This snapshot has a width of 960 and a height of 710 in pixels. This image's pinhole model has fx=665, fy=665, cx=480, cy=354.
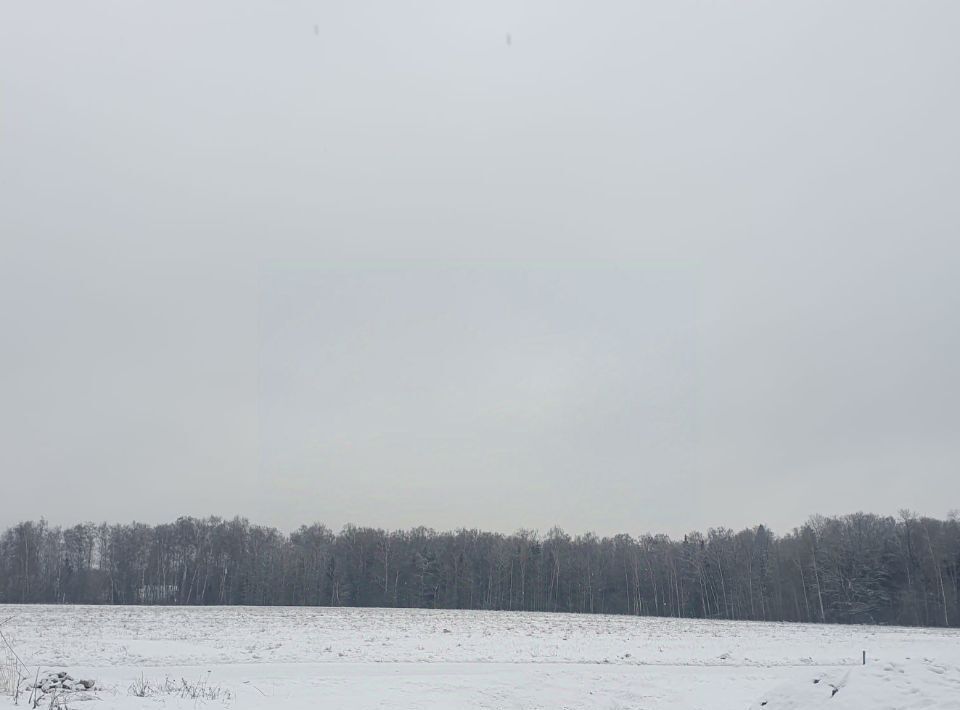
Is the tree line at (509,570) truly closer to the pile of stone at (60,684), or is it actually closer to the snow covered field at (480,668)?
the snow covered field at (480,668)

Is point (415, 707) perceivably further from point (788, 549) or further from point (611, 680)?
point (788, 549)

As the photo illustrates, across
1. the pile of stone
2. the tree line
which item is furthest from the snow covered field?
the tree line

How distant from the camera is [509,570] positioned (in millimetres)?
93125

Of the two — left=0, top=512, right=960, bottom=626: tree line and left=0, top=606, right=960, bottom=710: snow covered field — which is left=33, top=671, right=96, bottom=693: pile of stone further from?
left=0, top=512, right=960, bottom=626: tree line

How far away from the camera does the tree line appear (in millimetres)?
70688

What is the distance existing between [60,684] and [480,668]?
12.2m

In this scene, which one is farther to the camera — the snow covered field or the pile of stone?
the snow covered field

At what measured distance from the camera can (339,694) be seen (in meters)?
16.2

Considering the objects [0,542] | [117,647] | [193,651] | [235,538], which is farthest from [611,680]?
[0,542]

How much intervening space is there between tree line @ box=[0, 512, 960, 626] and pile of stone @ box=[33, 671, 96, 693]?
72.2 meters

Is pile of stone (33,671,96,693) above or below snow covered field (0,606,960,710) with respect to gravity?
above

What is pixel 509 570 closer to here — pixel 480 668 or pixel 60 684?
pixel 480 668

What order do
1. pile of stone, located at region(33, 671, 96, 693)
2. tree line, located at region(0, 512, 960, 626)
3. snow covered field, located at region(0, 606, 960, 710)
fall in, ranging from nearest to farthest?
1. pile of stone, located at region(33, 671, 96, 693)
2. snow covered field, located at region(0, 606, 960, 710)
3. tree line, located at region(0, 512, 960, 626)

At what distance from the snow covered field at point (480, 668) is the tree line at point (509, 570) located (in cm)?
3936
